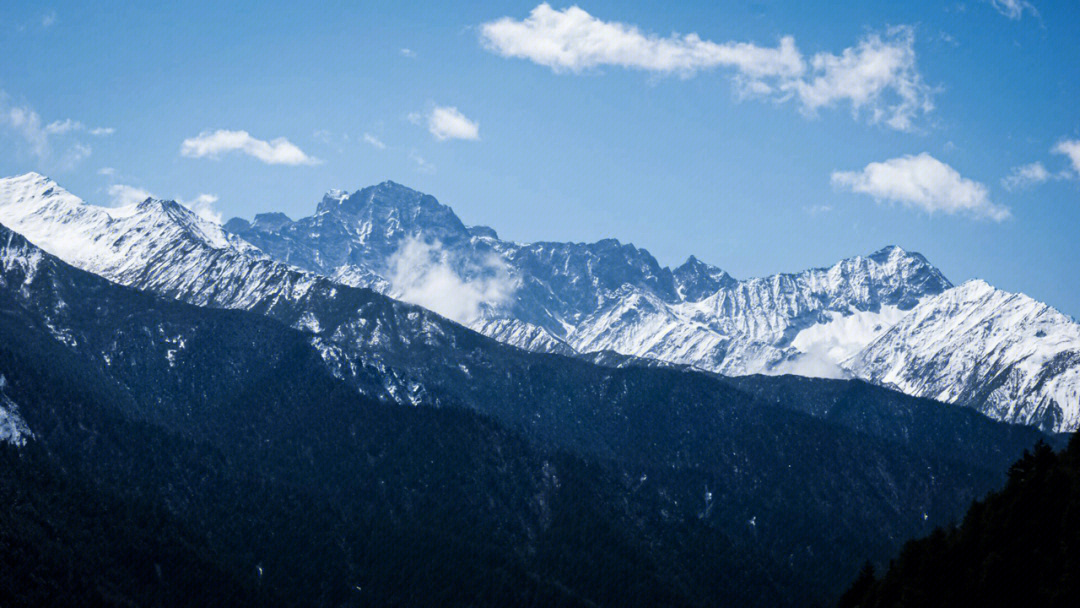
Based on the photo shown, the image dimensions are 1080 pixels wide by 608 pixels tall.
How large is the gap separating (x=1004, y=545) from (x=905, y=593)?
15.5 metres

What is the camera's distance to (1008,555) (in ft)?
541

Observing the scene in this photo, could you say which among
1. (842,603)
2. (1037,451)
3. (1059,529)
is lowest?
(842,603)

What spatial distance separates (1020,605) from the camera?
154 metres

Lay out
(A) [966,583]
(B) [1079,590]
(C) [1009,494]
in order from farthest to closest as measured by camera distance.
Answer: (C) [1009,494] < (A) [966,583] < (B) [1079,590]

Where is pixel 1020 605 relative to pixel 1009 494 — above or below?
below

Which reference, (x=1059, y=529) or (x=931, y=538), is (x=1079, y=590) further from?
(x=931, y=538)

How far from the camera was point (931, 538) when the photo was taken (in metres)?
180

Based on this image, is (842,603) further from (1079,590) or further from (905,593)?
(1079,590)

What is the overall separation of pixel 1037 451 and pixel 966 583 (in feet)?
116

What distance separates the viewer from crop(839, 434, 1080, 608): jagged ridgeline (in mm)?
156750

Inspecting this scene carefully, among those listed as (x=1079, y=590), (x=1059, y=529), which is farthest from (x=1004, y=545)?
(x=1079, y=590)

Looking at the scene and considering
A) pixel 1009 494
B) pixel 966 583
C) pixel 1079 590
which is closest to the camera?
pixel 1079 590

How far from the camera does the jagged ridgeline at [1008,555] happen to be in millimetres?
156750

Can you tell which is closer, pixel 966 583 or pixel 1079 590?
pixel 1079 590
